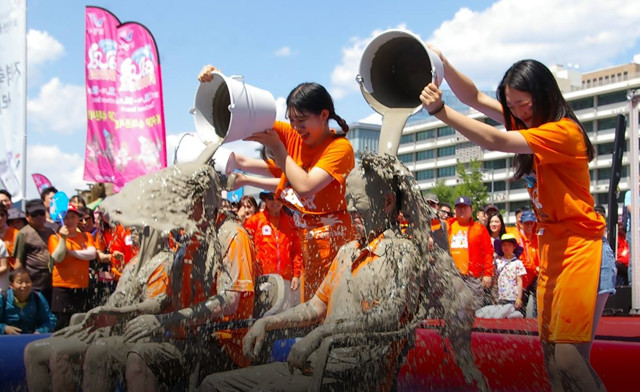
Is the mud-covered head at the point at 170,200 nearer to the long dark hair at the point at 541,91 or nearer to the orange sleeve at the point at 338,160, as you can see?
the orange sleeve at the point at 338,160

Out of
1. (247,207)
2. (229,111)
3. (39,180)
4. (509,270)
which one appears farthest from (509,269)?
(39,180)

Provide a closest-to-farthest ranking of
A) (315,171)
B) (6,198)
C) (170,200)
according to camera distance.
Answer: (170,200), (315,171), (6,198)

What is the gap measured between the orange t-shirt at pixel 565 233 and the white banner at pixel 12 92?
6.52 metres

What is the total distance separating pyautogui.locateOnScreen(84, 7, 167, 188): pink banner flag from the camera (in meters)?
8.86

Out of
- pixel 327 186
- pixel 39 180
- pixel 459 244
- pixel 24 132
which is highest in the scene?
pixel 24 132

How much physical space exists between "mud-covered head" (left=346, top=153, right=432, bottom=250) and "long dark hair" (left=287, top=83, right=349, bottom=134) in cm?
77

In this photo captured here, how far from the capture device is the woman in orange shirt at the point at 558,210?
243 cm

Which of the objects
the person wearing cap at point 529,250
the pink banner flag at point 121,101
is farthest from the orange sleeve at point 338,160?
the pink banner flag at point 121,101

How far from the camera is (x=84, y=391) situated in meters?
2.95

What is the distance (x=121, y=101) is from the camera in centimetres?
904

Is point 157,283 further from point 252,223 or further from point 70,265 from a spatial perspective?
point 252,223

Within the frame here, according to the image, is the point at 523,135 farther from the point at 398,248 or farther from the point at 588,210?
the point at 398,248

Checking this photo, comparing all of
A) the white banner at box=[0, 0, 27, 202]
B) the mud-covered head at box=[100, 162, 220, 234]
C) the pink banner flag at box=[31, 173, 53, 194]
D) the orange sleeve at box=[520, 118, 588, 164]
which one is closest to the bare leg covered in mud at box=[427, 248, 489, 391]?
the orange sleeve at box=[520, 118, 588, 164]

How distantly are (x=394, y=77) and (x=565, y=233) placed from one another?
1.05 metres
